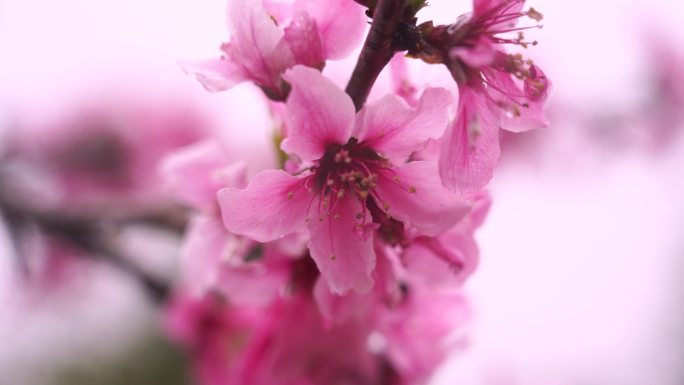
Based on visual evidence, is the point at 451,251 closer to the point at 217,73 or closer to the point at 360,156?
the point at 360,156

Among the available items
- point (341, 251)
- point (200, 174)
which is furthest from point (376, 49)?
point (200, 174)

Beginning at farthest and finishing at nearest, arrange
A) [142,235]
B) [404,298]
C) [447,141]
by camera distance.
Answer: [142,235]
[404,298]
[447,141]

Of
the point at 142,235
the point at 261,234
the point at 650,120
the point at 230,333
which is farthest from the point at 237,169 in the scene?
the point at 650,120

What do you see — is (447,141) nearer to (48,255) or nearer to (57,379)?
(48,255)

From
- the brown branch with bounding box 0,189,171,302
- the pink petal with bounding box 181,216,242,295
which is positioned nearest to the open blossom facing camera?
the pink petal with bounding box 181,216,242,295

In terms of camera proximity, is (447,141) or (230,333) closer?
(447,141)

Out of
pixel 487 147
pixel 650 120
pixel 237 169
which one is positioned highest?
pixel 487 147

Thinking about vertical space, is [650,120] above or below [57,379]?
above
